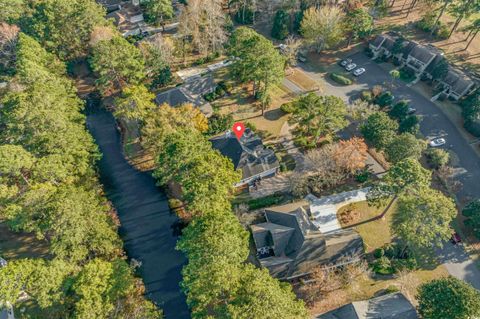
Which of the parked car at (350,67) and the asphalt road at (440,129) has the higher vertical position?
the parked car at (350,67)

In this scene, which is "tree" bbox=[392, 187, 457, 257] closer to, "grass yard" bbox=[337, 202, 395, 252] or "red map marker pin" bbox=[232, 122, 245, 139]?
"grass yard" bbox=[337, 202, 395, 252]

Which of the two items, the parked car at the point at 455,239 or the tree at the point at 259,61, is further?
the tree at the point at 259,61

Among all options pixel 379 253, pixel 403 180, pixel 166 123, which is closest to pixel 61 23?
pixel 166 123

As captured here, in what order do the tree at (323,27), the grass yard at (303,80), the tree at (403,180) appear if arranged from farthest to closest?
the tree at (323,27)
the grass yard at (303,80)
the tree at (403,180)

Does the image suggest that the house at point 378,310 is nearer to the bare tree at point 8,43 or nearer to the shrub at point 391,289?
the shrub at point 391,289

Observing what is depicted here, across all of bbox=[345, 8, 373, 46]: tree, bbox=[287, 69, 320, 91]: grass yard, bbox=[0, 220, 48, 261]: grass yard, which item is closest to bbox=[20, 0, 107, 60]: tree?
bbox=[0, 220, 48, 261]: grass yard

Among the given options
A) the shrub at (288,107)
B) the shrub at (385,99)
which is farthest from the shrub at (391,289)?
the shrub at (385,99)
